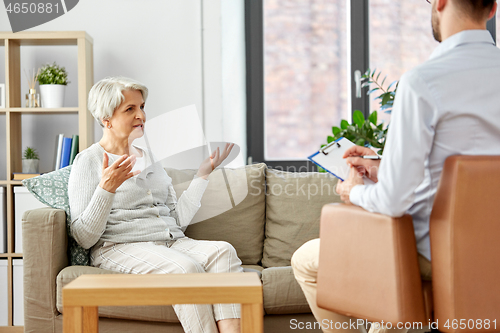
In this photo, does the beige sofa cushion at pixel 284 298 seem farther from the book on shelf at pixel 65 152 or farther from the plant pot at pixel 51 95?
the plant pot at pixel 51 95

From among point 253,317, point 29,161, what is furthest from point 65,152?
point 253,317

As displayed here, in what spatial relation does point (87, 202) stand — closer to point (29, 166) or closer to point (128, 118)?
point (128, 118)

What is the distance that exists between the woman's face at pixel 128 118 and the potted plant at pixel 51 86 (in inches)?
34.6

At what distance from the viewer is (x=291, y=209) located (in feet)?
7.14

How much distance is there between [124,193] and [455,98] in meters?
1.30

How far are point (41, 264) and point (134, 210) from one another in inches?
15.6

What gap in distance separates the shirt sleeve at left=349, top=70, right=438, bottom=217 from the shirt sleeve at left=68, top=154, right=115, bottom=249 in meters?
1.06

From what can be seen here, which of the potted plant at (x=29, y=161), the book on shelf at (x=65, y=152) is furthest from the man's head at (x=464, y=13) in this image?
the potted plant at (x=29, y=161)

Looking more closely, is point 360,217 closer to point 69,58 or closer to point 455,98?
point 455,98

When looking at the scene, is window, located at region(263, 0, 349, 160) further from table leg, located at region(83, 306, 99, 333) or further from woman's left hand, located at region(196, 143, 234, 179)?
table leg, located at region(83, 306, 99, 333)

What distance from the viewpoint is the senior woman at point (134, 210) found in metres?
1.63

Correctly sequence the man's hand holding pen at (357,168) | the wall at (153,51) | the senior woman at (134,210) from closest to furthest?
the man's hand holding pen at (357,168) → the senior woman at (134,210) → the wall at (153,51)

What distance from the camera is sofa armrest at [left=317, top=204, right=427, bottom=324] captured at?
1019 millimetres

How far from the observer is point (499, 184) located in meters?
0.96
